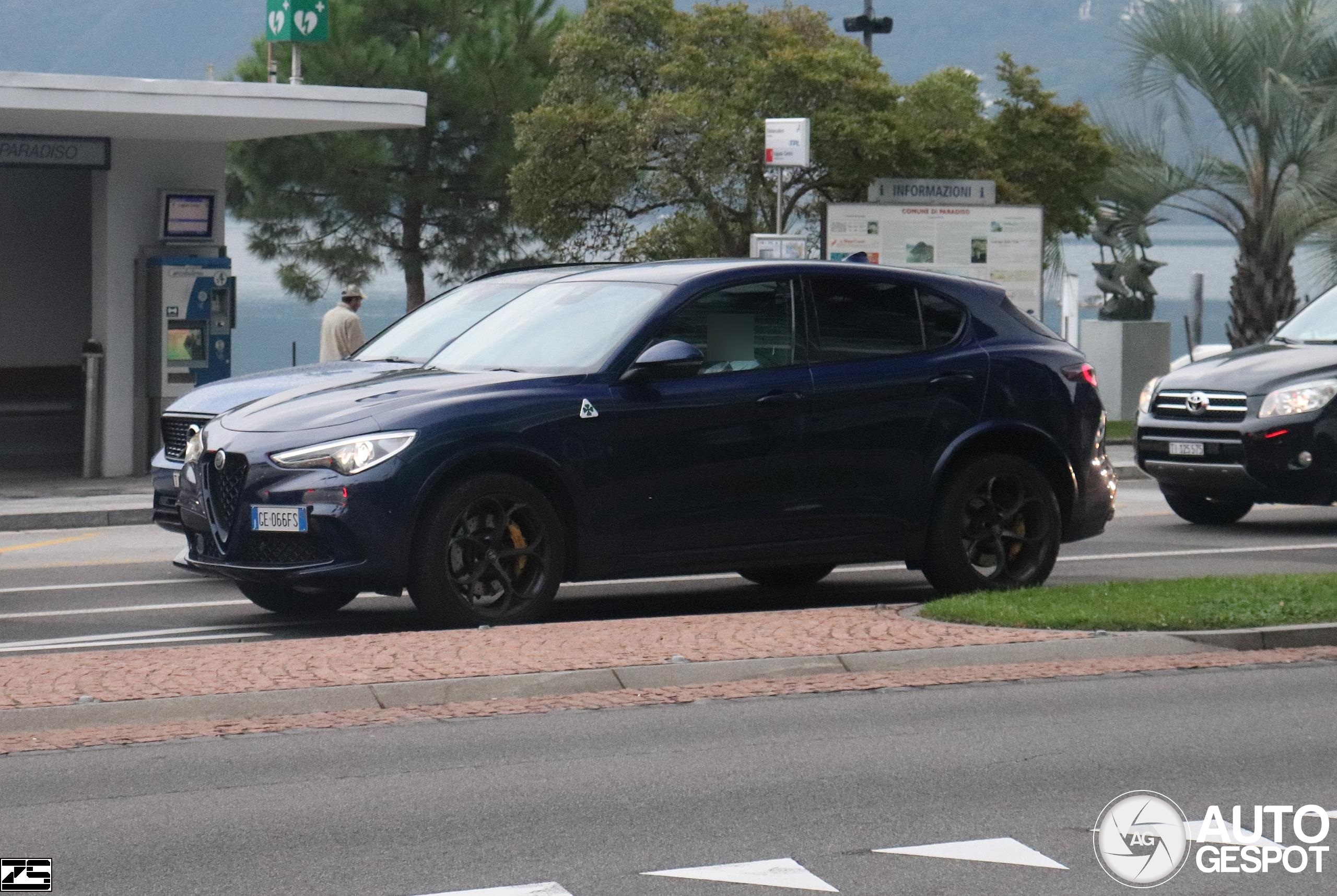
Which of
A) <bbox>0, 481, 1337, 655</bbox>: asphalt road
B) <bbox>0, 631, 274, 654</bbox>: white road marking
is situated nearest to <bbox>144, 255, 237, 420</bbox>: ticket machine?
<bbox>0, 481, 1337, 655</bbox>: asphalt road

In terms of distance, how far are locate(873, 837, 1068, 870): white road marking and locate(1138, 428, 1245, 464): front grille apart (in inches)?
369

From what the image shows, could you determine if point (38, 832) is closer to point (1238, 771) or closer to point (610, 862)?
point (610, 862)

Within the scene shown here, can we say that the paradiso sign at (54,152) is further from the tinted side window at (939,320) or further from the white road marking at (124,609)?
the tinted side window at (939,320)

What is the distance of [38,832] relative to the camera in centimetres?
623

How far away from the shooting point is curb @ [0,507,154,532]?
17.0 metres

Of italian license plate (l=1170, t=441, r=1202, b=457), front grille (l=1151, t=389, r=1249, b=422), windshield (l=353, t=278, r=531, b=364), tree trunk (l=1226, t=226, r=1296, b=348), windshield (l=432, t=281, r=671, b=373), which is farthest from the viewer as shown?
tree trunk (l=1226, t=226, r=1296, b=348)

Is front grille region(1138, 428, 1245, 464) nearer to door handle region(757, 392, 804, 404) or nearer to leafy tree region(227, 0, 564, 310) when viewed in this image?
door handle region(757, 392, 804, 404)

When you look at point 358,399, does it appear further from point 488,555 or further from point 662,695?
point 662,695

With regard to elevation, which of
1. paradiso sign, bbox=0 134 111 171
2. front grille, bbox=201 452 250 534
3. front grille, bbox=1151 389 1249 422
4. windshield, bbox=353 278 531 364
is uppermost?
paradiso sign, bbox=0 134 111 171

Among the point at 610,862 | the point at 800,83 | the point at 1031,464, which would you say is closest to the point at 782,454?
the point at 1031,464

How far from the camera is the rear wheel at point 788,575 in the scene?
39.9ft

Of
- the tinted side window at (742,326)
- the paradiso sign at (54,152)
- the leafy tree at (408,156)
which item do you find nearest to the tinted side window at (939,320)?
the tinted side window at (742,326)

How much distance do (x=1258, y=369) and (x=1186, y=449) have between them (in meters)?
0.77

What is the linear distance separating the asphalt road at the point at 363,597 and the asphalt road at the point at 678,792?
9.33ft
